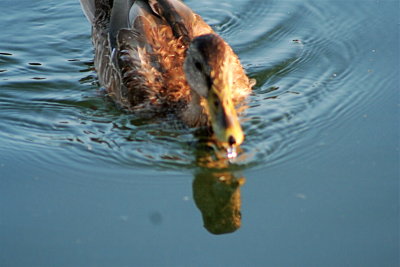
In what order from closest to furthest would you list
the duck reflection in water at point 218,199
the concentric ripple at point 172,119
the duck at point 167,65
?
1. the duck reflection in water at point 218,199
2. the duck at point 167,65
3. the concentric ripple at point 172,119

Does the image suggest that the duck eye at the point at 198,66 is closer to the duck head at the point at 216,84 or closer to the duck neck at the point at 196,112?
the duck head at the point at 216,84

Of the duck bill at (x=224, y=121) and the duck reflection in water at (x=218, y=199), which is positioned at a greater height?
the duck bill at (x=224, y=121)

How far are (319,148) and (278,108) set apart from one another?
0.87 meters

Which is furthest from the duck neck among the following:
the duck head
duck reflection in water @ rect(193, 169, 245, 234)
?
duck reflection in water @ rect(193, 169, 245, 234)

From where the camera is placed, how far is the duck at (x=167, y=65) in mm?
6590

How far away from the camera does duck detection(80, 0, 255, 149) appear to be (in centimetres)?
659

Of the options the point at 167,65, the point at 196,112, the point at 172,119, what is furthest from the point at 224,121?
the point at 167,65

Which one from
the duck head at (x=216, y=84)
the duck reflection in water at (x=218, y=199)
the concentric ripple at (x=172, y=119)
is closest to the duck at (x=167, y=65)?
the duck head at (x=216, y=84)

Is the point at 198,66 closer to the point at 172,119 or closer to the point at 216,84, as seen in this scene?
the point at 216,84

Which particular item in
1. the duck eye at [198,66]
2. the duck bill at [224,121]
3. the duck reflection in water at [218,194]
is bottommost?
the duck reflection in water at [218,194]

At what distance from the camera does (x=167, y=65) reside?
25.0ft

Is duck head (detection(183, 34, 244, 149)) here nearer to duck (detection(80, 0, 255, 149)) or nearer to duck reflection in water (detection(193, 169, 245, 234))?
duck (detection(80, 0, 255, 149))

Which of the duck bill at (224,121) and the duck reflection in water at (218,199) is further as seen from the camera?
the duck bill at (224,121)

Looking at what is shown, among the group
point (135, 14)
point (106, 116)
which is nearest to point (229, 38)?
point (135, 14)
